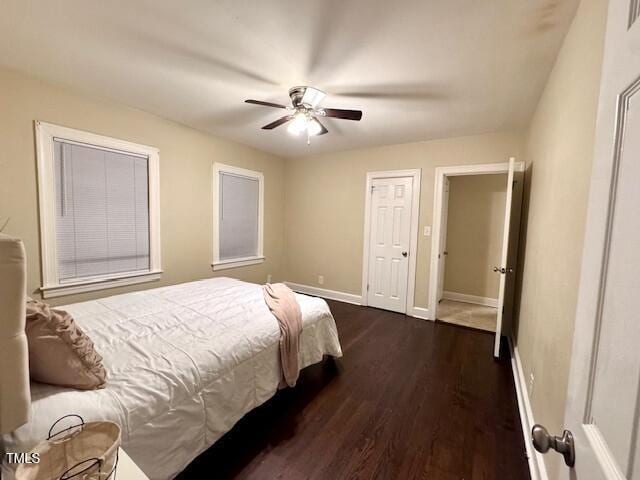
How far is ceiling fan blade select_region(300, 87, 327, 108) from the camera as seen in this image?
2193 mm

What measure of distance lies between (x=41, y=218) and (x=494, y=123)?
450 cm

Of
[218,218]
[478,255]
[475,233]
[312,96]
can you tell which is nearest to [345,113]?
[312,96]

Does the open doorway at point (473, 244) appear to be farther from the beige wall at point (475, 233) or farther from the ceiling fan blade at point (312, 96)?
the ceiling fan blade at point (312, 96)

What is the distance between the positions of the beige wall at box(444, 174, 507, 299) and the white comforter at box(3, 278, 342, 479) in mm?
3367

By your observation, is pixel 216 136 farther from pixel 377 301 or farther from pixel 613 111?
pixel 613 111

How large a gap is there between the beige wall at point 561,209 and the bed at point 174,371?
1501 millimetres

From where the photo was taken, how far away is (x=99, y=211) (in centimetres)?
272

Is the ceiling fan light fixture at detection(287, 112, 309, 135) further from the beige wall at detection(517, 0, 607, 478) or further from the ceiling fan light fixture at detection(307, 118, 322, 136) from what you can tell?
the beige wall at detection(517, 0, 607, 478)

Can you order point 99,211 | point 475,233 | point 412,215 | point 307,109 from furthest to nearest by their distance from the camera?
point 475,233 < point 412,215 < point 99,211 < point 307,109

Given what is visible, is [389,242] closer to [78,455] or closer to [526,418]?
[526,418]

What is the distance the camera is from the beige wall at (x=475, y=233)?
443cm

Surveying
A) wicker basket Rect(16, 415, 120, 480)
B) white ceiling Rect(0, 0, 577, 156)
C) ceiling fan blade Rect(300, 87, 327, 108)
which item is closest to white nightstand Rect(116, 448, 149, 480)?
wicker basket Rect(16, 415, 120, 480)

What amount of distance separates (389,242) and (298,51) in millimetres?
2806

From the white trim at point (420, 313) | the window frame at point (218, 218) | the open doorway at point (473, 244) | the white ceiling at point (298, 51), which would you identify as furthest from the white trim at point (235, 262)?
the open doorway at point (473, 244)
